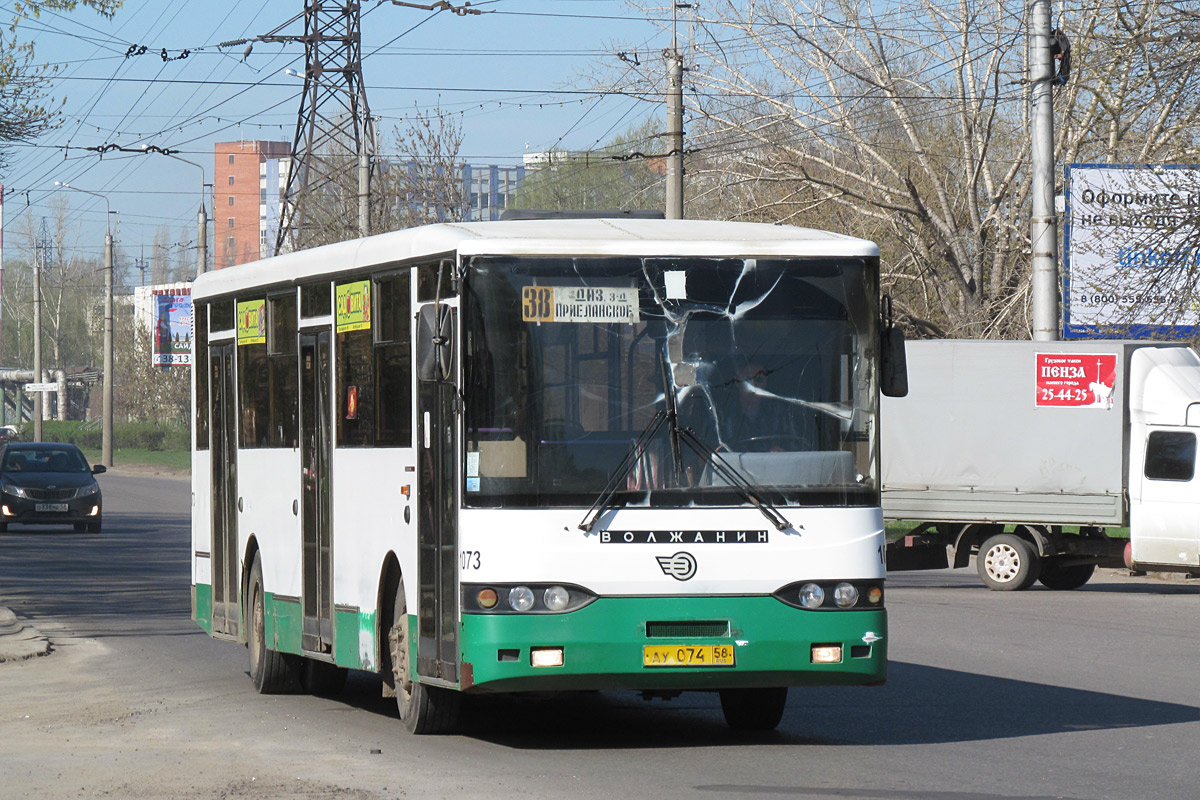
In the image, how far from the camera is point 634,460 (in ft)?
30.8

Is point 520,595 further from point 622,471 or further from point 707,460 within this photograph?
point 707,460

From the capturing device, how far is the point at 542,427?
931 centimetres

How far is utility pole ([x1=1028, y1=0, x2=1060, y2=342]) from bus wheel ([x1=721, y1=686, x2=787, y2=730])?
1345 centimetres

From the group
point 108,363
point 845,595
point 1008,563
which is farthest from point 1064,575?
point 108,363

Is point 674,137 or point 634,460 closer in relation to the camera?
point 634,460

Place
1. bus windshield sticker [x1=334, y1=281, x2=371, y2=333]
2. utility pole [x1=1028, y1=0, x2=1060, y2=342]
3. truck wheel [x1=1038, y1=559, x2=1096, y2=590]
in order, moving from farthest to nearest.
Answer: truck wheel [x1=1038, y1=559, x2=1096, y2=590] → utility pole [x1=1028, y1=0, x2=1060, y2=342] → bus windshield sticker [x1=334, y1=281, x2=371, y2=333]

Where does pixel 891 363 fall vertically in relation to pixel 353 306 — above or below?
below

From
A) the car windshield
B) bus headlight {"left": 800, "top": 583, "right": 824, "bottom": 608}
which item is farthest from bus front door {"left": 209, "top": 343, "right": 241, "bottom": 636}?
the car windshield

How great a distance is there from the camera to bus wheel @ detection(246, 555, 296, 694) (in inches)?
496

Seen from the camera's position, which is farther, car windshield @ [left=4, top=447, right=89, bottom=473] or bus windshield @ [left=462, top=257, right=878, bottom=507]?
car windshield @ [left=4, top=447, right=89, bottom=473]

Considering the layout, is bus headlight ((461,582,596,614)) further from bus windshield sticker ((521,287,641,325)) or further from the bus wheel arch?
the bus wheel arch

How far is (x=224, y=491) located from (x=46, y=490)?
23511 mm

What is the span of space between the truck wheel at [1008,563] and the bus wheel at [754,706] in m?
13.7

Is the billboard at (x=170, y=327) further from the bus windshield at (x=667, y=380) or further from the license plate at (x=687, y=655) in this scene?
the license plate at (x=687, y=655)
